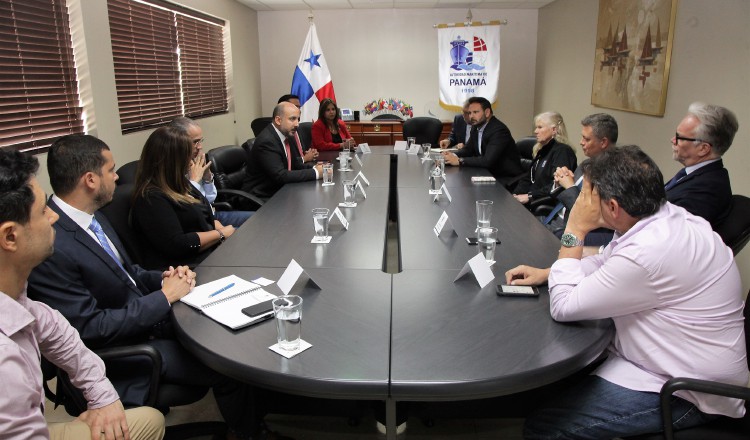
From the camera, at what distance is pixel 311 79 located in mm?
6785

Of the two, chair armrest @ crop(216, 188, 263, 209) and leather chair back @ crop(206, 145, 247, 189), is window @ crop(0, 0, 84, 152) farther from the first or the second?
chair armrest @ crop(216, 188, 263, 209)

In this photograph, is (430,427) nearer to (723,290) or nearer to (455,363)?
(455,363)

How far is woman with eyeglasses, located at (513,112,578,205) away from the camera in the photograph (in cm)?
352

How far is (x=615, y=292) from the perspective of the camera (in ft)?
4.30

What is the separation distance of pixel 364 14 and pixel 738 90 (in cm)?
526

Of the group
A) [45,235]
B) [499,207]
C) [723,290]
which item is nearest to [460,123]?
[499,207]

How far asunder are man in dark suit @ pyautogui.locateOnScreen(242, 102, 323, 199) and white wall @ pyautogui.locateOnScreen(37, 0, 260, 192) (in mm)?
1009

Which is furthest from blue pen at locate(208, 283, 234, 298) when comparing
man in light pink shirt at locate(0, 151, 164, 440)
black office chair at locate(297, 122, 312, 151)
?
black office chair at locate(297, 122, 312, 151)

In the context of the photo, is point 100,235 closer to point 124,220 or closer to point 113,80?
point 124,220

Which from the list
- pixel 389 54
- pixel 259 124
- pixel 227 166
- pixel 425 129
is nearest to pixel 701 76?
pixel 425 129

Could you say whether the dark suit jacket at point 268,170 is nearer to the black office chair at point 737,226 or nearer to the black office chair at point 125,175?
the black office chair at point 125,175

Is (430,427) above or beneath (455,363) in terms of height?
beneath

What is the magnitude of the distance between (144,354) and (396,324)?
738 mm

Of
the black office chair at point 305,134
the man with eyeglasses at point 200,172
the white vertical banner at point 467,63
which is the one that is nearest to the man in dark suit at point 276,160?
the man with eyeglasses at point 200,172
